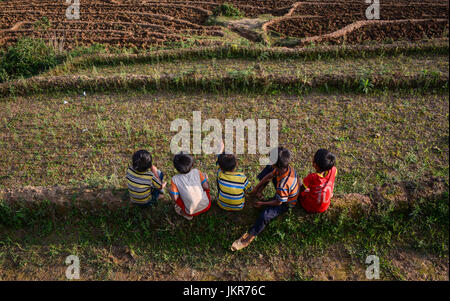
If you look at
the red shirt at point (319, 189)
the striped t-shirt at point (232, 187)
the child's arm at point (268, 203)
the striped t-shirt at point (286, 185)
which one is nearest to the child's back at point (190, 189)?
the striped t-shirt at point (232, 187)

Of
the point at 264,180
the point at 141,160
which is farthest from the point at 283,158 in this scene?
the point at 141,160

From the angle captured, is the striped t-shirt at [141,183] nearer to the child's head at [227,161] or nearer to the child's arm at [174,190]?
the child's arm at [174,190]

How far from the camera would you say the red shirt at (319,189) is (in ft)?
11.4

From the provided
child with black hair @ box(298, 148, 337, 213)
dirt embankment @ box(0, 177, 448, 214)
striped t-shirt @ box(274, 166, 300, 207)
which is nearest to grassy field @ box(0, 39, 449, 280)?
dirt embankment @ box(0, 177, 448, 214)

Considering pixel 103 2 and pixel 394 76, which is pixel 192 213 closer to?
pixel 394 76

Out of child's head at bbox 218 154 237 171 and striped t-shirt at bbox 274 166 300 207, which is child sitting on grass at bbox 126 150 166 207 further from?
striped t-shirt at bbox 274 166 300 207

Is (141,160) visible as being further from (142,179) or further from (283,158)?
(283,158)

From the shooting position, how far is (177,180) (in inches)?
137

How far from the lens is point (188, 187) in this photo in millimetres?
3465

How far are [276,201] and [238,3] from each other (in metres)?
10.2

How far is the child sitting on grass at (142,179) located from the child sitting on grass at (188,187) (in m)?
0.32

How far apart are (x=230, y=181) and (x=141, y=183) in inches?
43.2
